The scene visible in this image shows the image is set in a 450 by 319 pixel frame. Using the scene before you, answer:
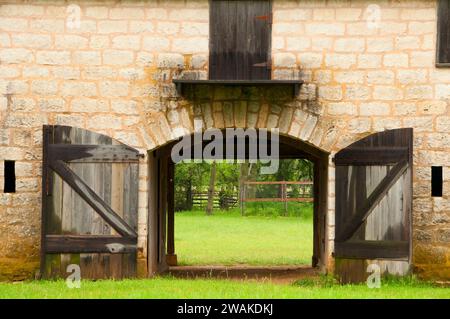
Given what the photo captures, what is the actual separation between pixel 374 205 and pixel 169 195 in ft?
19.3

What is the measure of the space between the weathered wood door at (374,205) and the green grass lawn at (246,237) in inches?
190

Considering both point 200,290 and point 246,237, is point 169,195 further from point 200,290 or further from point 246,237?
point 200,290

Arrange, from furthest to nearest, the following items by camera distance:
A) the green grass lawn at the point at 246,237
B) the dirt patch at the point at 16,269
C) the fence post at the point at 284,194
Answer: the fence post at the point at 284,194, the green grass lawn at the point at 246,237, the dirt patch at the point at 16,269

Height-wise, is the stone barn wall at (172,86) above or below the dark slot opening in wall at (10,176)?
above

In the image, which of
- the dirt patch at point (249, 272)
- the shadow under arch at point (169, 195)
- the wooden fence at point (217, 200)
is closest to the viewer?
the shadow under arch at point (169, 195)

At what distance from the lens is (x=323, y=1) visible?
9891 millimetres

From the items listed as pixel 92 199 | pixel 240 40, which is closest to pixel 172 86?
pixel 240 40

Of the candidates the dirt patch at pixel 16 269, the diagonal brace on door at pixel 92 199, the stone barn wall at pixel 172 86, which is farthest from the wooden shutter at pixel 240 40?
the dirt patch at pixel 16 269

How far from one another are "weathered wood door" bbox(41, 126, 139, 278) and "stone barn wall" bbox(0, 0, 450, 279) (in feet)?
0.94

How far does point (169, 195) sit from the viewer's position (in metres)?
14.6

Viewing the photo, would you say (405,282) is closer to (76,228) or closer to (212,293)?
(212,293)

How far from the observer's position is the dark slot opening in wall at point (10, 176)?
9.85 m

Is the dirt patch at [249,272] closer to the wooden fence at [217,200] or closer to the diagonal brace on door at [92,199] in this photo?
the diagonal brace on door at [92,199]

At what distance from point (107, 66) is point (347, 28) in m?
3.24
